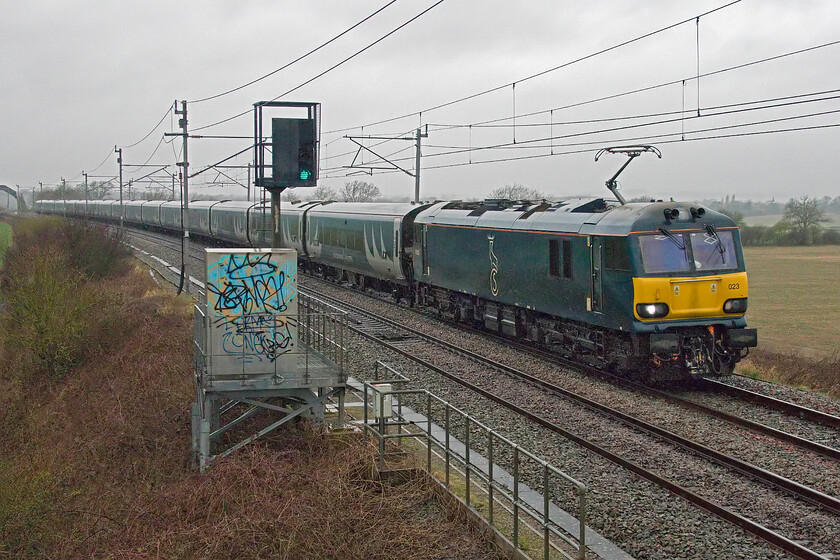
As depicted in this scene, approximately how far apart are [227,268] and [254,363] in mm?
1311

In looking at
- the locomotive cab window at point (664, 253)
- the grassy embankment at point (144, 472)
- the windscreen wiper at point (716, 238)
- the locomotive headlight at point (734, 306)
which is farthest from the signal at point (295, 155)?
the locomotive headlight at point (734, 306)

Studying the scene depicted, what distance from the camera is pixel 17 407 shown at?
838 inches

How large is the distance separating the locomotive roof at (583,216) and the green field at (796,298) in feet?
36.6

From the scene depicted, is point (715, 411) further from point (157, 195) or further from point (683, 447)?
point (157, 195)

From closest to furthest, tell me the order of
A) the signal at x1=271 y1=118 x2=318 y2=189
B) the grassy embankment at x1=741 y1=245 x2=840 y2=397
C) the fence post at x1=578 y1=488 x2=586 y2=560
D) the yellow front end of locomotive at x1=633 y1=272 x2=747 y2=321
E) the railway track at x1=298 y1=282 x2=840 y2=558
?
the fence post at x1=578 y1=488 x2=586 y2=560 → the railway track at x1=298 y1=282 x2=840 y2=558 → the yellow front end of locomotive at x1=633 y1=272 x2=747 y2=321 → the signal at x1=271 y1=118 x2=318 y2=189 → the grassy embankment at x1=741 y1=245 x2=840 y2=397

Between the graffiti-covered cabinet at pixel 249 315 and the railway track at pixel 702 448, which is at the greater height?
the graffiti-covered cabinet at pixel 249 315

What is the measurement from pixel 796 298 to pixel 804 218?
2049 centimetres

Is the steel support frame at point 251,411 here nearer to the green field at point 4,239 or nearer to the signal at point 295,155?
the signal at point 295,155

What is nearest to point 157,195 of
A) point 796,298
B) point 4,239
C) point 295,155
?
point 4,239

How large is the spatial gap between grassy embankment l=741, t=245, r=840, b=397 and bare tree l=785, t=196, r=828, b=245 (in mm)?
1002

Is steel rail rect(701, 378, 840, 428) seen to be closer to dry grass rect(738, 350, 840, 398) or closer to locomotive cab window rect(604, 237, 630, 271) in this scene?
dry grass rect(738, 350, 840, 398)

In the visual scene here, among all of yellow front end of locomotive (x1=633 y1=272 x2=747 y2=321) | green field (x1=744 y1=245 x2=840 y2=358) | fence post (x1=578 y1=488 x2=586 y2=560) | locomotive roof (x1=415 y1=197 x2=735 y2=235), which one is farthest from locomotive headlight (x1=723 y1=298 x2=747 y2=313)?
green field (x1=744 y1=245 x2=840 y2=358)

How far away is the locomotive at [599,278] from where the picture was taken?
14688 mm

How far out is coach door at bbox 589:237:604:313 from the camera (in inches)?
610
